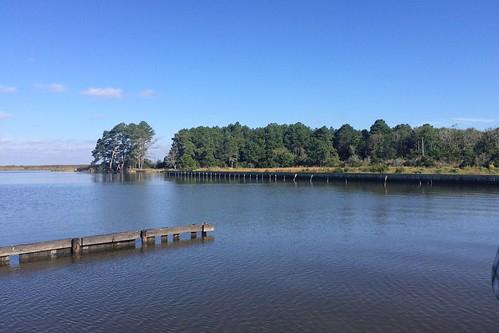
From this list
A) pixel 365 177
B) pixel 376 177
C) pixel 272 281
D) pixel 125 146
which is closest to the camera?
pixel 272 281

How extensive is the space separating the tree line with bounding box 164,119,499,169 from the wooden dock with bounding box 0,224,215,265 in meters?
56.2

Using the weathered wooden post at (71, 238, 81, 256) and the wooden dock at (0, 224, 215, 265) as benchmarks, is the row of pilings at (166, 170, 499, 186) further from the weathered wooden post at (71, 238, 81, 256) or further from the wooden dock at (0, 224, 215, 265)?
the weathered wooden post at (71, 238, 81, 256)

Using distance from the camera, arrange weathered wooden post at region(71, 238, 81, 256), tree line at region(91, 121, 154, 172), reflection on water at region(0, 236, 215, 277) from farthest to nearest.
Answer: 1. tree line at region(91, 121, 154, 172)
2. weathered wooden post at region(71, 238, 81, 256)
3. reflection on water at region(0, 236, 215, 277)

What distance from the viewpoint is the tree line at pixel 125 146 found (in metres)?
138

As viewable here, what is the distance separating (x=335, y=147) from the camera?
10662cm

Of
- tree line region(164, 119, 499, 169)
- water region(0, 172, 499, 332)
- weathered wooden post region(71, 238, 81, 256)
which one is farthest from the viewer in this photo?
tree line region(164, 119, 499, 169)

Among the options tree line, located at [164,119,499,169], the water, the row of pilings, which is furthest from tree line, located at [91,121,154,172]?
the water

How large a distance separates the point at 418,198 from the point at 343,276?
28.0m

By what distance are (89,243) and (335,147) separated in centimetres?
9411

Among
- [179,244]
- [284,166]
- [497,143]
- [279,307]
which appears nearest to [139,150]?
[284,166]

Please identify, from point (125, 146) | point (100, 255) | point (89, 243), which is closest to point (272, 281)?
point (100, 255)

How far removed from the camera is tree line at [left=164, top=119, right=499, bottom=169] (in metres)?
70.8

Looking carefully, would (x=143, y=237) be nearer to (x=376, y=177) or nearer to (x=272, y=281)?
(x=272, y=281)

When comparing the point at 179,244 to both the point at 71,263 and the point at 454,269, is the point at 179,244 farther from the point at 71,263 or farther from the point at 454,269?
the point at 454,269
